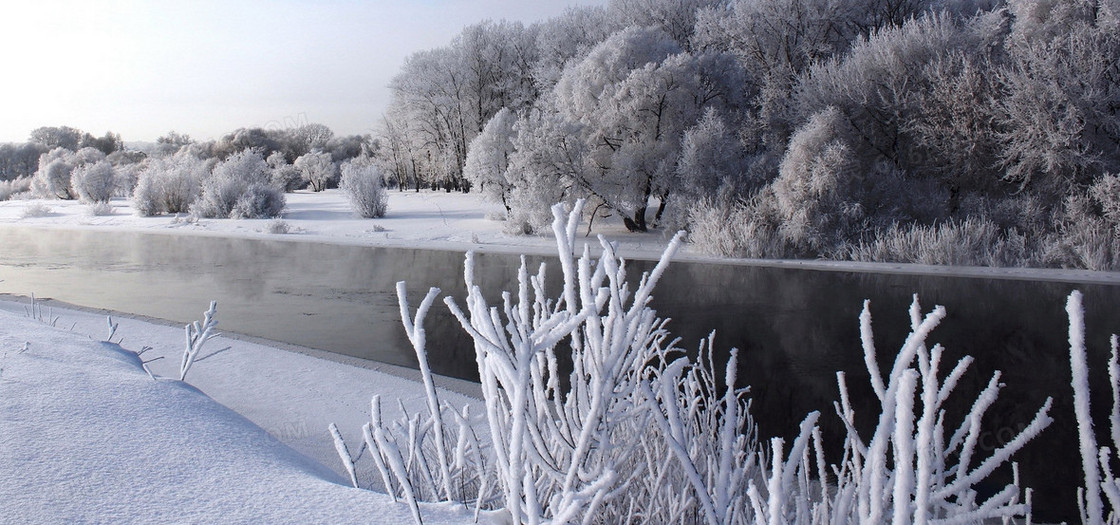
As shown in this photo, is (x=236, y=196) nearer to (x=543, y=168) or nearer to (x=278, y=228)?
(x=278, y=228)

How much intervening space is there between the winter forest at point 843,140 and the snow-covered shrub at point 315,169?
90.1ft

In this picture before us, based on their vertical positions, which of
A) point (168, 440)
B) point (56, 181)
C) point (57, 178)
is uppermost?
point (57, 178)

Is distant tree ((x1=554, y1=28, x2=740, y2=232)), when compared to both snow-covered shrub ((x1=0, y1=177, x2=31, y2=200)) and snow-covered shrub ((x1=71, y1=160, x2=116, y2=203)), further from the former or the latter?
snow-covered shrub ((x1=0, y1=177, x2=31, y2=200))

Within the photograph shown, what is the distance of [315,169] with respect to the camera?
52031 millimetres

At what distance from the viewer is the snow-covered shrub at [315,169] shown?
51.9 m

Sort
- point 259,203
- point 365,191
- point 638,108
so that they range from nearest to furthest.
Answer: point 638,108 → point 365,191 → point 259,203

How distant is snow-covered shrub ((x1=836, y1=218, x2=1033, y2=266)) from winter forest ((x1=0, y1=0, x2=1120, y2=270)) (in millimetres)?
35

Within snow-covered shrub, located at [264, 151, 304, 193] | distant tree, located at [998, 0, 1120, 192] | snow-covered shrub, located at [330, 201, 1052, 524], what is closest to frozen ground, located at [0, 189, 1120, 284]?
distant tree, located at [998, 0, 1120, 192]

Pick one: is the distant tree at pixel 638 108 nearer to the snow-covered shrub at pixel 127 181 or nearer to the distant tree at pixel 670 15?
the distant tree at pixel 670 15

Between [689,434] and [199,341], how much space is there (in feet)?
11.1

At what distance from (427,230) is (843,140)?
1003 centimetres

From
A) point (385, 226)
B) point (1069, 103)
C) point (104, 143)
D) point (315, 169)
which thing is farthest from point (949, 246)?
point (104, 143)

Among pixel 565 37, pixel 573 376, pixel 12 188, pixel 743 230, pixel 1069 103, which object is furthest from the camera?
pixel 12 188

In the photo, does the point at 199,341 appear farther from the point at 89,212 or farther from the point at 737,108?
the point at 89,212
